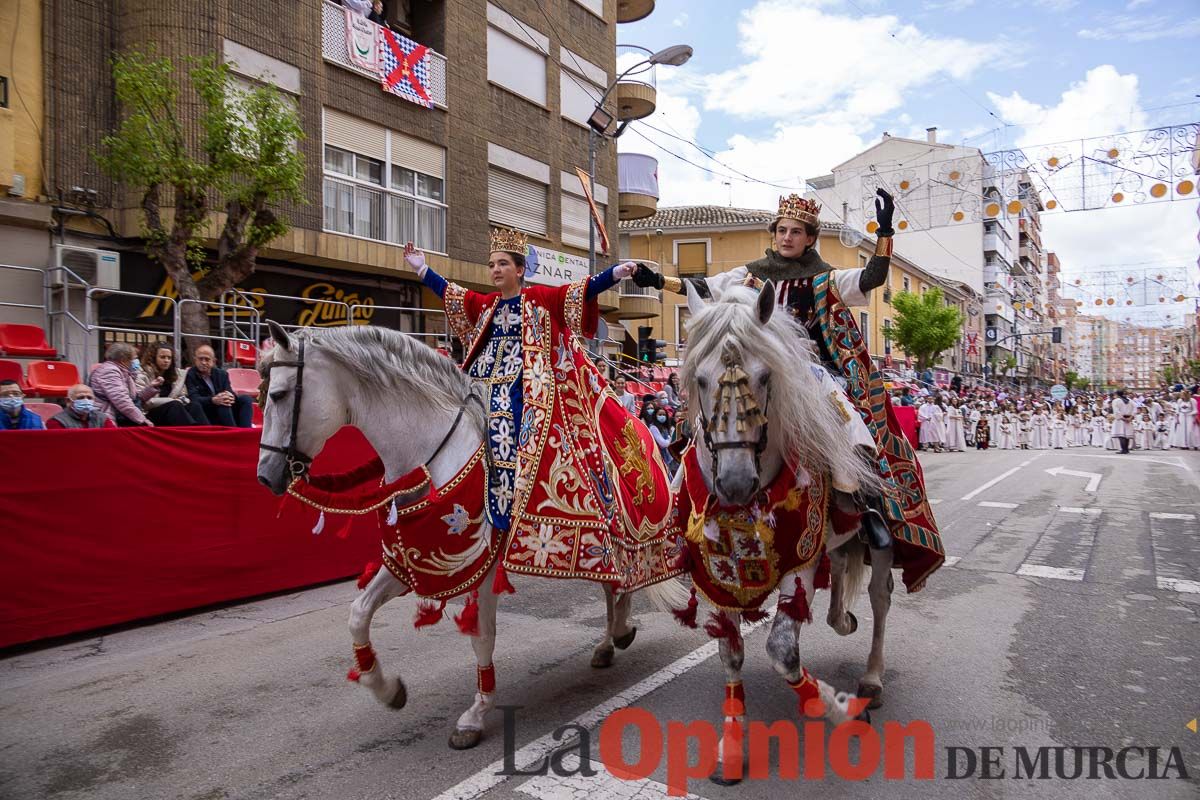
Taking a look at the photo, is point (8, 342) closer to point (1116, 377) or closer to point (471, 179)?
point (471, 179)

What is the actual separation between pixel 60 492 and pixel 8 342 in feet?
16.7

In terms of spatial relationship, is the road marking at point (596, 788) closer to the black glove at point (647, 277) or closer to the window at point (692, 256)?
the black glove at point (647, 277)

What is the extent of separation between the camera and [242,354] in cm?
1068

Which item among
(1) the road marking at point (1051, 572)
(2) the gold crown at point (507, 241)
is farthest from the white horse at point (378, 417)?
(1) the road marking at point (1051, 572)

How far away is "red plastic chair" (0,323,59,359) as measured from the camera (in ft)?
29.7

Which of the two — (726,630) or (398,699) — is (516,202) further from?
(726,630)

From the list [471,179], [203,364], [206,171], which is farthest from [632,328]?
[203,364]

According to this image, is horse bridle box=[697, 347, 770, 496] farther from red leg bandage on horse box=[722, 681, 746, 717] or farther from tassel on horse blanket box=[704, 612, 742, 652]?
red leg bandage on horse box=[722, 681, 746, 717]

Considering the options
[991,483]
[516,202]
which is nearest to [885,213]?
[991,483]

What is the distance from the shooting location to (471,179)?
1766 centimetres

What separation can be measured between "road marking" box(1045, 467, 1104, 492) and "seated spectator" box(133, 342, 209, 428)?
44.6ft

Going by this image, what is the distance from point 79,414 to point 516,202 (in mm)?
13518

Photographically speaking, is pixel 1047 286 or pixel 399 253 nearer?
pixel 399 253

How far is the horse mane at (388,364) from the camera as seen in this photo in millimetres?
3621
